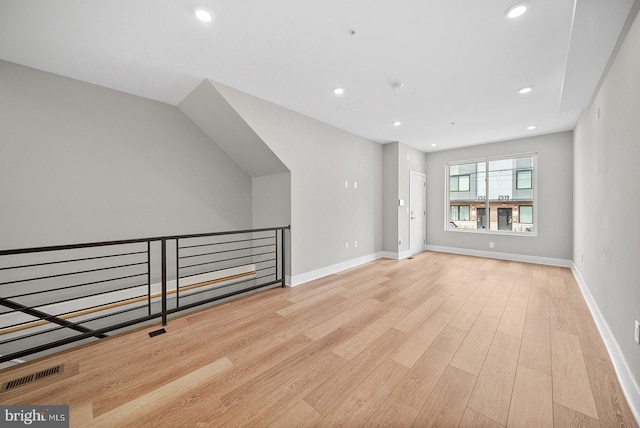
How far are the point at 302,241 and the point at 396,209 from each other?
8.67 ft

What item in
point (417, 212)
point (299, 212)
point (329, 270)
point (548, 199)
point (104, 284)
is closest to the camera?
point (104, 284)

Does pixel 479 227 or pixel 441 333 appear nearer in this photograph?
pixel 441 333

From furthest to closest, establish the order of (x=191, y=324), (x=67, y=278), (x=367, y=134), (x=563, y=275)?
(x=367, y=134) → (x=563, y=275) → (x=67, y=278) → (x=191, y=324)

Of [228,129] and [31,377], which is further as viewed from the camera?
[228,129]

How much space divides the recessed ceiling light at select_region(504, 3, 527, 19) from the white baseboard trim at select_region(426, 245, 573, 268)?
196 inches

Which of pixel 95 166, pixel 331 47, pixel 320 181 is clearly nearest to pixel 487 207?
pixel 320 181

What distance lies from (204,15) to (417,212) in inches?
226

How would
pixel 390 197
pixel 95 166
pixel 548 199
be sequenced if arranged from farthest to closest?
pixel 390 197, pixel 548 199, pixel 95 166

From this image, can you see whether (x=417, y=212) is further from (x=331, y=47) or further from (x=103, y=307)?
(x=103, y=307)

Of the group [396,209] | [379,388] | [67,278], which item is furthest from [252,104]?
[396,209]

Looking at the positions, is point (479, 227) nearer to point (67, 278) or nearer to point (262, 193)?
point (262, 193)

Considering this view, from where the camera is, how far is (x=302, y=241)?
388 cm

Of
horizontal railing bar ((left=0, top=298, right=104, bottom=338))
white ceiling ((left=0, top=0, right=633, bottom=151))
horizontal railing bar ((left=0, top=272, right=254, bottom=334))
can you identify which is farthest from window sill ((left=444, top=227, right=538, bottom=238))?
horizontal railing bar ((left=0, top=298, right=104, bottom=338))

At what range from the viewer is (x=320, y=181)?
4.16 meters
